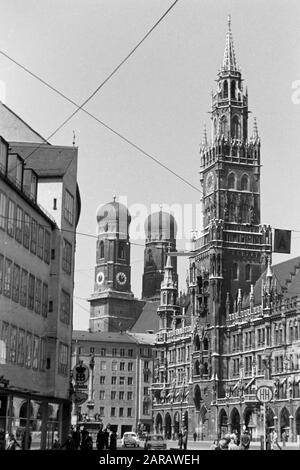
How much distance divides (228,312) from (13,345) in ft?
271

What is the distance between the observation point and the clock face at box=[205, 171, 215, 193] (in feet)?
390

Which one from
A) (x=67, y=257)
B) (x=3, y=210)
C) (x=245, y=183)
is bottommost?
(x=67, y=257)

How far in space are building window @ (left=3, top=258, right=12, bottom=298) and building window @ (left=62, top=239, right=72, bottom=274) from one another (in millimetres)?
4450

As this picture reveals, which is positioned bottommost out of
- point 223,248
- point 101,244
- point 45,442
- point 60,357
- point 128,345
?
point 45,442

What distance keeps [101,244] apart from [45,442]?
145467 millimetres

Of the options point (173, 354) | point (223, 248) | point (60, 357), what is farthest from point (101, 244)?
point (60, 357)

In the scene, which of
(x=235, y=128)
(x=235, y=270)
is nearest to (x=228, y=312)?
(x=235, y=270)

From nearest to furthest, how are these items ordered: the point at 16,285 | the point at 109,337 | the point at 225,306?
the point at 16,285
the point at 225,306
the point at 109,337

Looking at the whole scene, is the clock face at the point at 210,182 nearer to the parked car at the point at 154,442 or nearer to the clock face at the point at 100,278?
the clock face at the point at 100,278

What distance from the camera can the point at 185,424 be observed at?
113500 mm

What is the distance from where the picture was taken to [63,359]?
35812mm

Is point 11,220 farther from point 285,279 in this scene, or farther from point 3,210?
point 285,279

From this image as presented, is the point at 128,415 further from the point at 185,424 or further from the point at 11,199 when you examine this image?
the point at 11,199

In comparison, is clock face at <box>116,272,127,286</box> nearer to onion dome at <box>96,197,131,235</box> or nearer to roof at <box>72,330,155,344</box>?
roof at <box>72,330,155,344</box>
